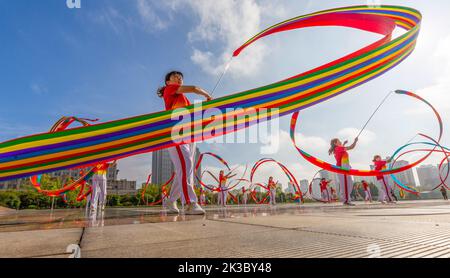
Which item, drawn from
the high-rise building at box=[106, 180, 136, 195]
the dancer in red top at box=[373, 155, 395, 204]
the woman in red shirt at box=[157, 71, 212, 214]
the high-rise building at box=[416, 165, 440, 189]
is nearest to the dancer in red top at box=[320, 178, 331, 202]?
the dancer in red top at box=[373, 155, 395, 204]

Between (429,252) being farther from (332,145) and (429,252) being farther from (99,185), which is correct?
(332,145)

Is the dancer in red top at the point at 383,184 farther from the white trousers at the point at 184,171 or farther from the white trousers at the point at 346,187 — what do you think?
the white trousers at the point at 184,171

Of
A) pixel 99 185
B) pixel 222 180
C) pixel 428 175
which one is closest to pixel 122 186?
pixel 222 180

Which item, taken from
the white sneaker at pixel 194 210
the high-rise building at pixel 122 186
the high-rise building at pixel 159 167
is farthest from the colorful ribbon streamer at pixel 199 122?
the high-rise building at pixel 159 167

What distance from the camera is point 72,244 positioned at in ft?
5.74

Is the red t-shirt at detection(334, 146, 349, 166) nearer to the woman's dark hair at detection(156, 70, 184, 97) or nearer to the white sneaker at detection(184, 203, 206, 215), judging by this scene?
the white sneaker at detection(184, 203, 206, 215)

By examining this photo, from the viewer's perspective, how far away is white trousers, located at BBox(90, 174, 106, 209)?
9011 mm

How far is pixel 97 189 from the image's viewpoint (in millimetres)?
9398

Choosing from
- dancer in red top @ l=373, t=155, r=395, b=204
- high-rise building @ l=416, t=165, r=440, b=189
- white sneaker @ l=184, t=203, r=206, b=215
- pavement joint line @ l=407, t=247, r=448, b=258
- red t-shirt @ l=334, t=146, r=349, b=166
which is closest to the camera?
pavement joint line @ l=407, t=247, r=448, b=258

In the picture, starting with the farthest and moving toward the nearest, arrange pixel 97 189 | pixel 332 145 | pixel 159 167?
pixel 159 167, pixel 332 145, pixel 97 189

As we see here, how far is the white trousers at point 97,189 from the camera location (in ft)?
29.6
